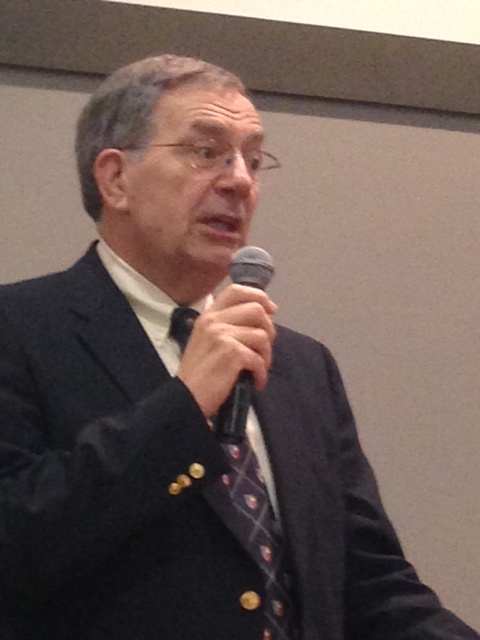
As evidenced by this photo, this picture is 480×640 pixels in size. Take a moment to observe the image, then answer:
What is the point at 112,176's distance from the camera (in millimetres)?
1370

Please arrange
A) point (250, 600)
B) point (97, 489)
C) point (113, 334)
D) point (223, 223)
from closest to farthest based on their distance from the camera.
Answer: point (97, 489), point (250, 600), point (113, 334), point (223, 223)

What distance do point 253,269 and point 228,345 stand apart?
13cm

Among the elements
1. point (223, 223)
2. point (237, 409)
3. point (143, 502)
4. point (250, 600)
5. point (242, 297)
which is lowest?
point (250, 600)

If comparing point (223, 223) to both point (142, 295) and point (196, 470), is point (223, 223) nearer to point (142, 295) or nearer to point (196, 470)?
point (142, 295)

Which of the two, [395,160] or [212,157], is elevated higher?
[395,160]

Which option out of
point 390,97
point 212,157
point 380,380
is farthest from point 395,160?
point 212,157

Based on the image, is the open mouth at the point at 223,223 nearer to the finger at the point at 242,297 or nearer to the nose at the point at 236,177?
the nose at the point at 236,177

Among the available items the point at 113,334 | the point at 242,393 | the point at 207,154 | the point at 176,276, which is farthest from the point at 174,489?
the point at 207,154

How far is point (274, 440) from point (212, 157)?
421 mm

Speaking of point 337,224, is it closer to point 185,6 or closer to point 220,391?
point 185,6

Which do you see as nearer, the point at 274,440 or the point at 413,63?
the point at 274,440

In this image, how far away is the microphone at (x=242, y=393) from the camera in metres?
1.00

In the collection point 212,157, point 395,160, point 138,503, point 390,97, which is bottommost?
point 138,503

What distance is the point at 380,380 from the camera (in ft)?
6.34
